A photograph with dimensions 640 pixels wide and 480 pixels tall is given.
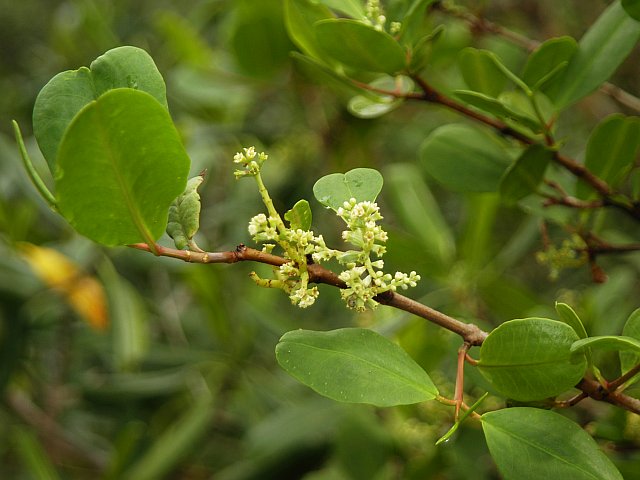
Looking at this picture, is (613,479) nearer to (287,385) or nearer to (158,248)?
(158,248)

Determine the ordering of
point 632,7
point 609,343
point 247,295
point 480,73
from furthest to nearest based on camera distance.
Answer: point 247,295, point 480,73, point 632,7, point 609,343

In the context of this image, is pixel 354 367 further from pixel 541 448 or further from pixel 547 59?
pixel 547 59

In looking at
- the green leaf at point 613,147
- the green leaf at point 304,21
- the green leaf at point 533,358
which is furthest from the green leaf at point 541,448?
the green leaf at point 304,21

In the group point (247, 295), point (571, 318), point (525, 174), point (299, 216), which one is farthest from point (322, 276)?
point (247, 295)

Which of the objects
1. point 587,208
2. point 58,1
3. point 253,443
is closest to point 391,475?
point 253,443

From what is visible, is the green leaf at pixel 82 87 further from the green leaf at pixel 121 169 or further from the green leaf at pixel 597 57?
the green leaf at pixel 597 57

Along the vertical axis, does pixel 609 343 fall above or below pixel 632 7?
below

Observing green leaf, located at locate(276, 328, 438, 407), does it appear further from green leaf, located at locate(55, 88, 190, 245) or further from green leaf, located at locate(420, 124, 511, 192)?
green leaf, located at locate(420, 124, 511, 192)
